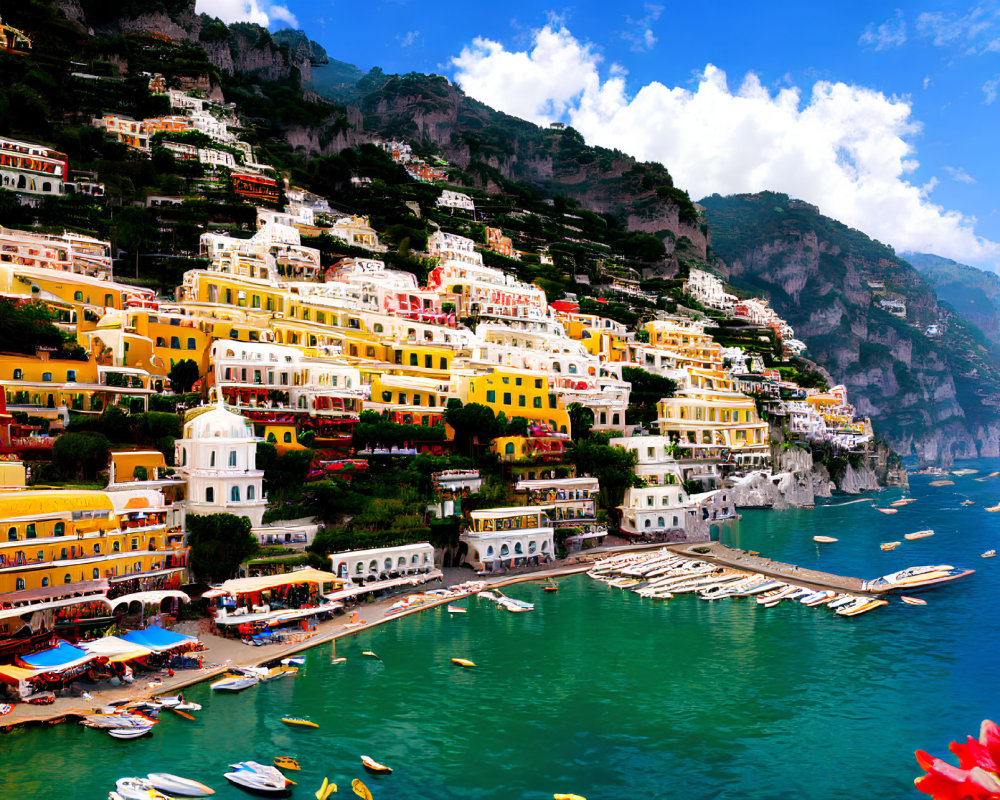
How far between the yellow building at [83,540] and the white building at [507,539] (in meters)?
15.0

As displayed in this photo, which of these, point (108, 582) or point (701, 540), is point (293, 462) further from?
point (701, 540)

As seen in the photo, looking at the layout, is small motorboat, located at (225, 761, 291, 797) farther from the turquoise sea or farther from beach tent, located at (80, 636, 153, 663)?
beach tent, located at (80, 636, 153, 663)

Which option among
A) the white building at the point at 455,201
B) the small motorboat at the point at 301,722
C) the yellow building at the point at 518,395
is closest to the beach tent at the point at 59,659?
the small motorboat at the point at 301,722

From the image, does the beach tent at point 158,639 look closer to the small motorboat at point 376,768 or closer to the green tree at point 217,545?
the green tree at point 217,545

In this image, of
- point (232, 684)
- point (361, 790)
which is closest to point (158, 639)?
point (232, 684)

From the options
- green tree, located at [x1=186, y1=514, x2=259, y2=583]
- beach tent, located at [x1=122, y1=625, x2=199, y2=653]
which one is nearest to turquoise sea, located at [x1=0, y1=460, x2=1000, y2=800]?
beach tent, located at [x1=122, y1=625, x2=199, y2=653]

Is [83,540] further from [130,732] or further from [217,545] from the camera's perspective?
[130,732]

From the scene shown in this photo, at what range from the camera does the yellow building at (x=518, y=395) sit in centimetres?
4844

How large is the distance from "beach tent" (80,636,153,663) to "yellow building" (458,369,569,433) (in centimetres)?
2682

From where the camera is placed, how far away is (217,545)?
103 ft

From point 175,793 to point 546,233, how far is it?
3829 inches

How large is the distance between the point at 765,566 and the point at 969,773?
39680 mm

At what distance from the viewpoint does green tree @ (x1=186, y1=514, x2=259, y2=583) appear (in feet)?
103

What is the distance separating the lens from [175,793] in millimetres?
17812
